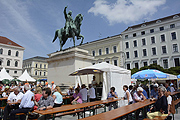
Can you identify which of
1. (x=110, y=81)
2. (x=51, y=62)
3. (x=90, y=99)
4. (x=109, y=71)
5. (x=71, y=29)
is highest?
(x=71, y=29)

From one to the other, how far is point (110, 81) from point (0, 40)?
177ft

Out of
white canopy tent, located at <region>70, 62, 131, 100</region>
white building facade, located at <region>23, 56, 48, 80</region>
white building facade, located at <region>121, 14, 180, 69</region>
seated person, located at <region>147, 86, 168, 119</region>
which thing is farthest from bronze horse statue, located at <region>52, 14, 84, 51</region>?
white building facade, located at <region>23, 56, 48, 80</region>

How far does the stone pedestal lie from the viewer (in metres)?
12.6

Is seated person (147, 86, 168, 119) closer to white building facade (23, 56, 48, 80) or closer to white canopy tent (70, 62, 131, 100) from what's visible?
white canopy tent (70, 62, 131, 100)

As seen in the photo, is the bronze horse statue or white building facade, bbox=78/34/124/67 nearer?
the bronze horse statue

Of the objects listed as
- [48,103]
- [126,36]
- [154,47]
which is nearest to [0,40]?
[126,36]

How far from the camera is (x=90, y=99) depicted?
8094 millimetres

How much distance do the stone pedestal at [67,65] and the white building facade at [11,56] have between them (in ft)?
143

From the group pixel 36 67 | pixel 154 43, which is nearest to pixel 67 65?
pixel 154 43

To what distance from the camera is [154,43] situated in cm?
3834

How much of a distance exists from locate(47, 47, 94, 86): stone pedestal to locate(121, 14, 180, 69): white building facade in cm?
2917

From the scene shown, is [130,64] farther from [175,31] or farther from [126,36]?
[175,31]

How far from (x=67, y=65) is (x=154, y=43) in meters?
32.6

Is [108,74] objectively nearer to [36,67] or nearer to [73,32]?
[73,32]
